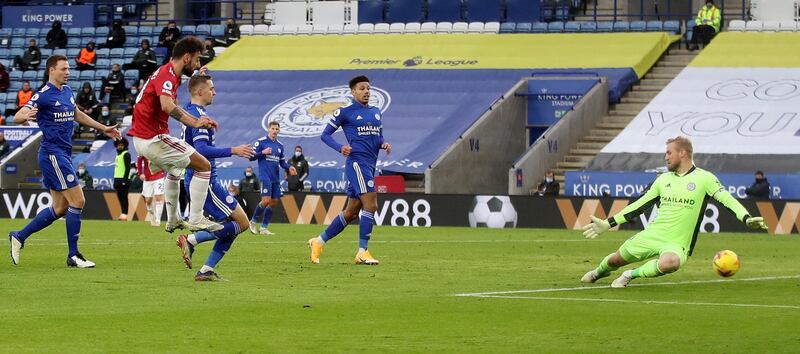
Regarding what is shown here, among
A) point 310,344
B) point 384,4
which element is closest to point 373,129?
point 310,344

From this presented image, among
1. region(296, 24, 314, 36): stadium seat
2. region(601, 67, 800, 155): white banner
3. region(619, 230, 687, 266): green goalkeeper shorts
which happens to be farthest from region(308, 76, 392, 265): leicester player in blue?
region(296, 24, 314, 36): stadium seat

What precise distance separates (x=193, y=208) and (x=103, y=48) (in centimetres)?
3655

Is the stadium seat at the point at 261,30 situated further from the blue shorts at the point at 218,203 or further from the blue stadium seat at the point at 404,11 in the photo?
the blue shorts at the point at 218,203

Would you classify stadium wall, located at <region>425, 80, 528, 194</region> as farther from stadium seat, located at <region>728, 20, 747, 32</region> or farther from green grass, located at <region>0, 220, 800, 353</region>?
green grass, located at <region>0, 220, 800, 353</region>

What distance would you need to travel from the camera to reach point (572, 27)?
48312mm

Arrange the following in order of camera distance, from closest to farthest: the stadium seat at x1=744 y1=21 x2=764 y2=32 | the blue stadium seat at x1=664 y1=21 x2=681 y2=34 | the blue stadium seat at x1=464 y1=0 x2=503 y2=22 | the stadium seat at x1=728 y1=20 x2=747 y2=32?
the stadium seat at x1=744 y1=21 x2=764 y2=32, the stadium seat at x1=728 y1=20 x2=747 y2=32, the blue stadium seat at x1=664 y1=21 x2=681 y2=34, the blue stadium seat at x1=464 y1=0 x2=503 y2=22

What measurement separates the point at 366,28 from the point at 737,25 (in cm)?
1225

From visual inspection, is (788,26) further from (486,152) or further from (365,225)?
(365,225)

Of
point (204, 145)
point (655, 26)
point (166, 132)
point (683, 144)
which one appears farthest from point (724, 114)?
point (166, 132)

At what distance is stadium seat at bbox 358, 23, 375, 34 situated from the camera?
51.6m

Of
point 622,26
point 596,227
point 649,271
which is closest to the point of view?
point 596,227

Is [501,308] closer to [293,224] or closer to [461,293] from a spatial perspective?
[461,293]

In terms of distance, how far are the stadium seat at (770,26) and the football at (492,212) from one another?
1364 centimetres

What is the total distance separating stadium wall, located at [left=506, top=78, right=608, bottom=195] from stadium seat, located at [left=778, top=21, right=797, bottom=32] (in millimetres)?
6021
